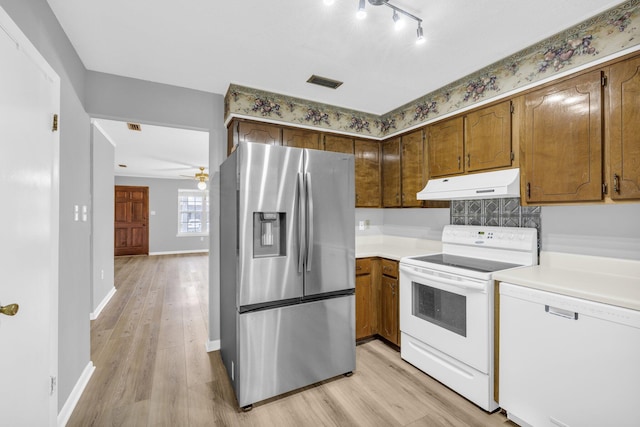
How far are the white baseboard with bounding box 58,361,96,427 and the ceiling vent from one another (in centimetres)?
302

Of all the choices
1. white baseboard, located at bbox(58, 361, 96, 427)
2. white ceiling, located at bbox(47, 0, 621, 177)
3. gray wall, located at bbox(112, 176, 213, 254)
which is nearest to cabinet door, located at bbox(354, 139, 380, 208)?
white ceiling, located at bbox(47, 0, 621, 177)

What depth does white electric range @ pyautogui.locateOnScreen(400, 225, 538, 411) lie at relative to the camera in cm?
196

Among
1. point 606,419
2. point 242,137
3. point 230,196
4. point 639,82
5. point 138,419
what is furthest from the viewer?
point 242,137

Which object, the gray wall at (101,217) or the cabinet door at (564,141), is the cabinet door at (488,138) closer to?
the cabinet door at (564,141)

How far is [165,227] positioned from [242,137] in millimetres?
7557

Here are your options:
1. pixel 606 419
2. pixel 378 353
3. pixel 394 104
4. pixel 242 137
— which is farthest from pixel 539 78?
pixel 378 353

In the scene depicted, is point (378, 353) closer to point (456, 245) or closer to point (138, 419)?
point (456, 245)

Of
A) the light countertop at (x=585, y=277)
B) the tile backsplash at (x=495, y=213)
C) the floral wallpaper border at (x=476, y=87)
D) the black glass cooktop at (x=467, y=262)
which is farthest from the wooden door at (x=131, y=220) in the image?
the light countertop at (x=585, y=277)

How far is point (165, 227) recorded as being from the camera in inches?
351

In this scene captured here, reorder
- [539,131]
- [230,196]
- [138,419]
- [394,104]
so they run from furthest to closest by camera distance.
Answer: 1. [394,104]
2. [230,196]
3. [539,131]
4. [138,419]

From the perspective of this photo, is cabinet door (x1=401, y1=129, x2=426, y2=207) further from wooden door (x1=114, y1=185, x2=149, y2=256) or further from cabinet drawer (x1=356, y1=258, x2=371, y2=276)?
wooden door (x1=114, y1=185, x2=149, y2=256)

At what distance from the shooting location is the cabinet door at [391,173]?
10.7ft

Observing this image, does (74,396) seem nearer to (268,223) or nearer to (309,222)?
(268,223)

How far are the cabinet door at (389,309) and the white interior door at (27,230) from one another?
8.29 ft
